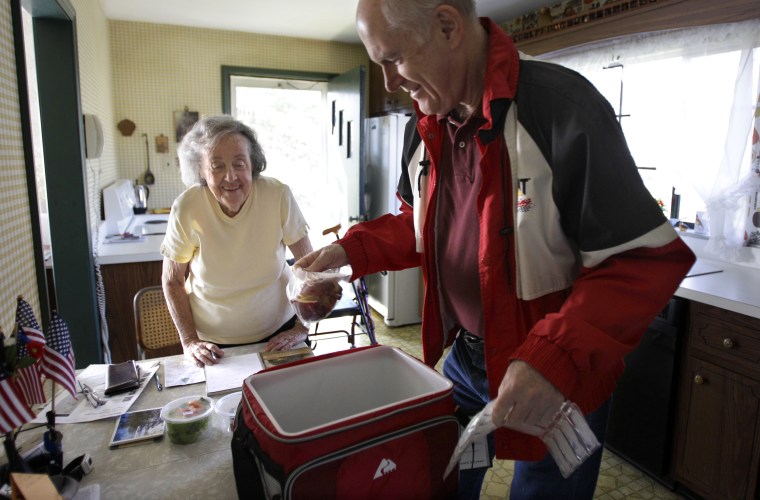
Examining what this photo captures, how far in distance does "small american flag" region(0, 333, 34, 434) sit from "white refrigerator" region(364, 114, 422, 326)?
3.14 metres

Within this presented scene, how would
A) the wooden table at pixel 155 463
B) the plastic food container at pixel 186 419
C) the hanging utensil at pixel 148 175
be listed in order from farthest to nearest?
the hanging utensil at pixel 148 175 → the plastic food container at pixel 186 419 → the wooden table at pixel 155 463

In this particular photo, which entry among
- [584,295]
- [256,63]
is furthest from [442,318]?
[256,63]

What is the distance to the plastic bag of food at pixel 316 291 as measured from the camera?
126 cm

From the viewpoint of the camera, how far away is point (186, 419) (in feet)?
3.31

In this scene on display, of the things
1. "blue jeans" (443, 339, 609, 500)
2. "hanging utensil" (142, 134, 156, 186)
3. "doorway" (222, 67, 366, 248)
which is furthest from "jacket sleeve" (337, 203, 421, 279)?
"hanging utensil" (142, 134, 156, 186)

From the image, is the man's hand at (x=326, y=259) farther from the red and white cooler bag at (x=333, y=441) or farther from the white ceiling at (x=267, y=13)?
the white ceiling at (x=267, y=13)

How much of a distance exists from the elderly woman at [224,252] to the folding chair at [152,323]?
8.8 inches

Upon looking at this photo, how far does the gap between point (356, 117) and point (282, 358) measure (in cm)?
293

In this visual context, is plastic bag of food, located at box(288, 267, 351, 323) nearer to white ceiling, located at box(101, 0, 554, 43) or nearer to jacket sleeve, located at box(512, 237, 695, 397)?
jacket sleeve, located at box(512, 237, 695, 397)

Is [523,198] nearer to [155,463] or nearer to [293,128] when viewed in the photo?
[155,463]

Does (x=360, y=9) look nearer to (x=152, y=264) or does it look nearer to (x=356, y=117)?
(x=152, y=264)

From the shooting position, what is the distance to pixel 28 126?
4.75 feet

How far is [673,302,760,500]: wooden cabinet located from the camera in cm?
178

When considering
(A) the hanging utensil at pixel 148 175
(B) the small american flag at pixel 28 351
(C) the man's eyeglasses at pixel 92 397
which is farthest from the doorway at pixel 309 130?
(B) the small american flag at pixel 28 351
